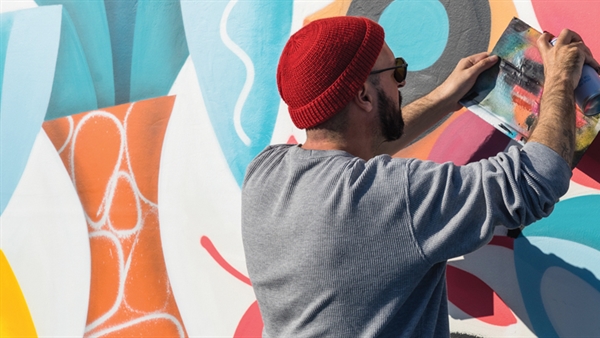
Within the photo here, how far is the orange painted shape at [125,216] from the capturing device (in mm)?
2482

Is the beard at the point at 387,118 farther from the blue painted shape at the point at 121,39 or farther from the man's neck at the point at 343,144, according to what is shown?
the blue painted shape at the point at 121,39

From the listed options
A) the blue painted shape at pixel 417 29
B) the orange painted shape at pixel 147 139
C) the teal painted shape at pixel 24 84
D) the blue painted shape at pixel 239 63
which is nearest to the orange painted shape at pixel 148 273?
the orange painted shape at pixel 147 139

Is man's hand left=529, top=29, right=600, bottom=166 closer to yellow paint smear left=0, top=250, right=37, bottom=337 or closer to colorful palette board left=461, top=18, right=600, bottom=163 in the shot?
colorful palette board left=461, top=18, right=600, bottom=163

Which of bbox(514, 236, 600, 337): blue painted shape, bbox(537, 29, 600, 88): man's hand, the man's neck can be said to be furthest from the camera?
bbox(514, 236, 600, 337): blue painted shape

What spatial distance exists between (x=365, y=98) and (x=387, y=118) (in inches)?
3.5

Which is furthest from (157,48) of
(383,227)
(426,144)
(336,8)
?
(383,227)

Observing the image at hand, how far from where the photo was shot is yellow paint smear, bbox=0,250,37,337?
2.75m

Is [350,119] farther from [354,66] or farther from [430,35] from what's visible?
[430,35]

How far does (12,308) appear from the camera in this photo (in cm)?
278

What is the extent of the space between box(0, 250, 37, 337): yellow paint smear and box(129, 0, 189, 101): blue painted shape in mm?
1090

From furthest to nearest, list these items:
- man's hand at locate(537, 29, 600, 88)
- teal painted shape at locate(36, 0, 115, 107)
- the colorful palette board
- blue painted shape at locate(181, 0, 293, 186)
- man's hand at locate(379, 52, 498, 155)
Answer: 1. teal painted shape at locate(36, 0, 115, 107)
2. blue painted shape at locate(181, 0, 293, 186)
3. man's hand at locate(379, 52, 498, 155)
4. the colorful palette board
5. man's hand at locate(537, 29, 600, 88)

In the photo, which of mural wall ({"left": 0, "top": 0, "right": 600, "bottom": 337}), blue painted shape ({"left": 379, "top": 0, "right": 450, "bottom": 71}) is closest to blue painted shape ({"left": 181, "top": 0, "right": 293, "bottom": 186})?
mural wall ({"left": 0, "top": 0, "right": 600, "bottom": 337})

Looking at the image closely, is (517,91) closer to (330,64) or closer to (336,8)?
(330,64)

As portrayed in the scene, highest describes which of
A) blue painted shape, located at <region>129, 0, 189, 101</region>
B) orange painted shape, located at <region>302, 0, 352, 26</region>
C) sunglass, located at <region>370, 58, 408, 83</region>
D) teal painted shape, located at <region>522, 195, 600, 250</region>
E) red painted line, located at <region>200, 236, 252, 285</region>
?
blue painted shape, located at <region>129, 0, 189, 101</region>
